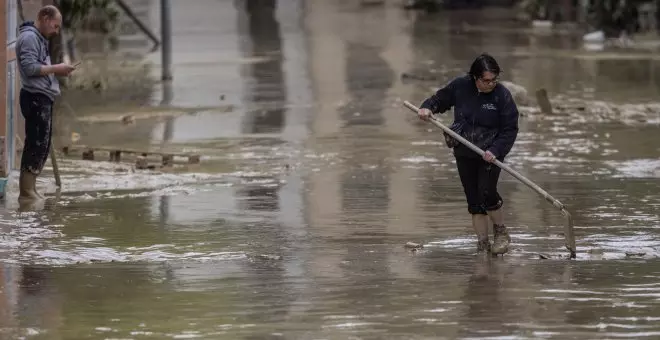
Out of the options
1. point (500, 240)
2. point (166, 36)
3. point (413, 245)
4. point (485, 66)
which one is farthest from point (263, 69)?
point (485, 66)

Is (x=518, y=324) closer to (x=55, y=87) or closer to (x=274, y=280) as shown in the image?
(x=274, y=280)

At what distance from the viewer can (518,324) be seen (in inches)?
345

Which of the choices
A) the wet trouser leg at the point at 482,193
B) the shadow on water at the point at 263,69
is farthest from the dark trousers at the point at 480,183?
the shadow on water at the point at 263,69

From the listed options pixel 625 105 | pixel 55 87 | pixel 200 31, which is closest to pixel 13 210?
pixel 55 87

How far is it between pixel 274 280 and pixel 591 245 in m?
2.56

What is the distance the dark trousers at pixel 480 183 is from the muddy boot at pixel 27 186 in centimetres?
424

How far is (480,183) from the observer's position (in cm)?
1133

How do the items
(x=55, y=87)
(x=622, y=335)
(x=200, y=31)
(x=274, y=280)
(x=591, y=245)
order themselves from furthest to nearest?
(x=200, y=31), (x=55, y=87), (x=591, y=245), (x=274, y=280), (x=622, y=335)

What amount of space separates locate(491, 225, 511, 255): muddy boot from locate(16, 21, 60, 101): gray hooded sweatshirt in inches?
176

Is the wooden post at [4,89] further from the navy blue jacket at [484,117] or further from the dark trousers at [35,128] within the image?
the navy blue jacket at [484,117]

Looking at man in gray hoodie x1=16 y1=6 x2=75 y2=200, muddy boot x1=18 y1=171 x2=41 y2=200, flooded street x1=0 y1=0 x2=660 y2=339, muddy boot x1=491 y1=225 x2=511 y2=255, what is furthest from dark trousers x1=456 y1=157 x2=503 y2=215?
muddy boot x1=18 y1=171 x2=41 y2=200

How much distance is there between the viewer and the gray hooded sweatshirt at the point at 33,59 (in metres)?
13.6

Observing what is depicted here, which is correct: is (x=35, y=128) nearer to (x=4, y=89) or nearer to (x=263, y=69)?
(x=4, y=89)

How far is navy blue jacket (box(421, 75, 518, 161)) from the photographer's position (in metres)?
11.2
